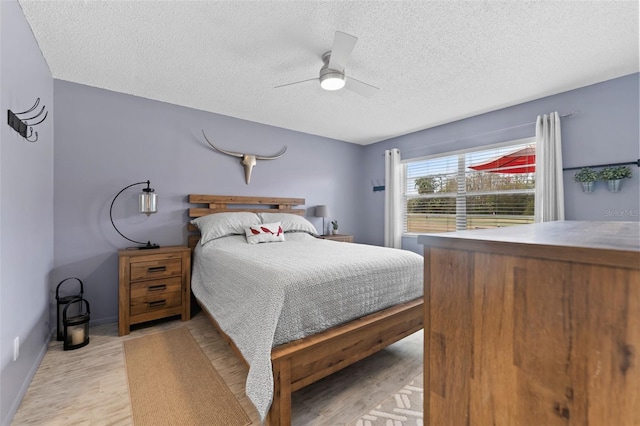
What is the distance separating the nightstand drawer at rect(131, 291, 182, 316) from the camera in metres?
2.58

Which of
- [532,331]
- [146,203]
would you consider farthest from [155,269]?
[532,331]

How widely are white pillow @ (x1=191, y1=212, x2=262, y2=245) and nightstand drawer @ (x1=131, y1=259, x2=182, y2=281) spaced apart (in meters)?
0.35

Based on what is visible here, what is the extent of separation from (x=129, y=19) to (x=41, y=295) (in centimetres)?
226

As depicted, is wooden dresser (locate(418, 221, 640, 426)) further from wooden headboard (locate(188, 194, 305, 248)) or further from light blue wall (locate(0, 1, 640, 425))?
wooden headboard (locate(188, 194, 305, 248))

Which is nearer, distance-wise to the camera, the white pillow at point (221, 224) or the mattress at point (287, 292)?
the mattress at point (287, 292)

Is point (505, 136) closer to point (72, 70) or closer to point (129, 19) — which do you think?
point (129, 19)

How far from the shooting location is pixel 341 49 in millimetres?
1876

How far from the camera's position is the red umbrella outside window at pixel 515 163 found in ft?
10.5

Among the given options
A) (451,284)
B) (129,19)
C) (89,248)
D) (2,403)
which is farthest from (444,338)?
(89,248)

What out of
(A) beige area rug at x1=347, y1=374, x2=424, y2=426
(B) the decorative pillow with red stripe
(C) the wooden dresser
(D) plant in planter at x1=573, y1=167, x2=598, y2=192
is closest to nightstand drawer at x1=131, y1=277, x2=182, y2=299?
(B) the decorative pillow with red stripe

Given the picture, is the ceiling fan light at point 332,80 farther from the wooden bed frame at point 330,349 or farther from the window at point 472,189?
the window at point 472,189

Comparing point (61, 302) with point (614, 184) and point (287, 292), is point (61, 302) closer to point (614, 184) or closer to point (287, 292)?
point (287, 292)

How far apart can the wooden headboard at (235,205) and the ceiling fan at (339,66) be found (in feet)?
5.79

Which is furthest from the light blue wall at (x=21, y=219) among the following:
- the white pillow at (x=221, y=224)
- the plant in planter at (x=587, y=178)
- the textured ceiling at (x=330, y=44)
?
the plant in planter at (x=587, y=178)
